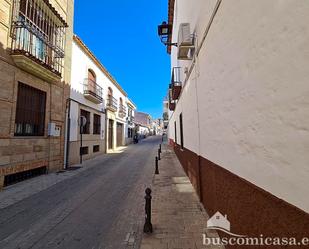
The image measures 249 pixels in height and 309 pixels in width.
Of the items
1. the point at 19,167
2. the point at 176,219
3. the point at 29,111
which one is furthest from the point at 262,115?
the point at 29,111

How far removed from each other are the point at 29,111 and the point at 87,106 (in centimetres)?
553

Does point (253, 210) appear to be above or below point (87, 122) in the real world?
below

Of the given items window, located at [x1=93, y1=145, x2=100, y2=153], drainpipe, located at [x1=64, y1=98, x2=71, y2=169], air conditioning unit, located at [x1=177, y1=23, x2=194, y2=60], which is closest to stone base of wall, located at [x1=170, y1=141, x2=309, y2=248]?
air conditioning unit, located at [x1=177, y1=23, x2=194, y2=60]

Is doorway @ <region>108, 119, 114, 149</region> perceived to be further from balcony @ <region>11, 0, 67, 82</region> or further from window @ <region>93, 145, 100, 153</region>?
balcony @ <region>11, 0, 67, 82</region>

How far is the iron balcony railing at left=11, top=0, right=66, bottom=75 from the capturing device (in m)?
6.78

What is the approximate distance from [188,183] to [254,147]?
509 cm

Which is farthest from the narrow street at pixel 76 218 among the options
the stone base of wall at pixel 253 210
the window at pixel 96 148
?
the window at pixel 96 148

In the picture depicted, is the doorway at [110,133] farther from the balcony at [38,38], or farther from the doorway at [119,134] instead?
the balcony at [38,38]

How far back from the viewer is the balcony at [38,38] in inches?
265

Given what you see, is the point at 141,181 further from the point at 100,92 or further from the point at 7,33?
the point at 100,92

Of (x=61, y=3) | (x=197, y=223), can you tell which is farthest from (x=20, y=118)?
(x=197, y=223)

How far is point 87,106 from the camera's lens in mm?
13211

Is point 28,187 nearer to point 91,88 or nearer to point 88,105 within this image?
point 88,105

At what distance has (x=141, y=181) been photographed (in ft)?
24.0
